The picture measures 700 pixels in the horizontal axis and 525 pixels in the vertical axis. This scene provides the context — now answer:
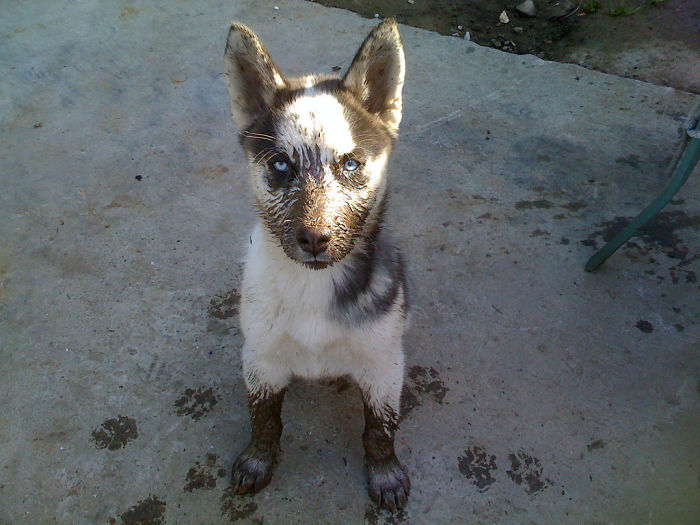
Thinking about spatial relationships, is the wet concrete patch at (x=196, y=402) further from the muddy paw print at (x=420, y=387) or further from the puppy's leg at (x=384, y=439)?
the muddy paw print at (x=420, y=387)

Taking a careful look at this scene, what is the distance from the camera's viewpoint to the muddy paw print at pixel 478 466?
8.48ft

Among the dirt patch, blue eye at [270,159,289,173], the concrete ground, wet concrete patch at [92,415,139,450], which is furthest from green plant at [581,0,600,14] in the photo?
wet concrete patch at [92,415,139,450]

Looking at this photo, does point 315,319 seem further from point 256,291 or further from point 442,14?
point 442,14

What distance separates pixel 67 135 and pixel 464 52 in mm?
3527

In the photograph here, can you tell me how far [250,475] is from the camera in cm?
250

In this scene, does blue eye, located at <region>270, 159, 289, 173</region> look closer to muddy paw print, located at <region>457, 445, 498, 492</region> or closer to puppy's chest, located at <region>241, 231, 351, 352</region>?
puppy's chest, located at <region>241, 231, 351, 352</region>

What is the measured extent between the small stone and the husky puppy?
419cm

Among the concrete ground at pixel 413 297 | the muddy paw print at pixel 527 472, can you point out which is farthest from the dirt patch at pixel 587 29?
the muddy paw print at pixel 527 472

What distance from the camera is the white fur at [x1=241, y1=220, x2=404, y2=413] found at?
87.0 inches

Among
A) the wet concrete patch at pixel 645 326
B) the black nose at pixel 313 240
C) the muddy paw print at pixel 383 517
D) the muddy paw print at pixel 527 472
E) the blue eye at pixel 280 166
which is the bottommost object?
the muddy paw print at pixel 383 517

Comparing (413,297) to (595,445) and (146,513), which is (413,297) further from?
(146,513)

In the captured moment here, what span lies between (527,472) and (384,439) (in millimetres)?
728

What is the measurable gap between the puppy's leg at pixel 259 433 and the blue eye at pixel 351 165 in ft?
3.28

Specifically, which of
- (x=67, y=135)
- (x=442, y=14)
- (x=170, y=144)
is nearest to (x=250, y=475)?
(x=170, y=144)
